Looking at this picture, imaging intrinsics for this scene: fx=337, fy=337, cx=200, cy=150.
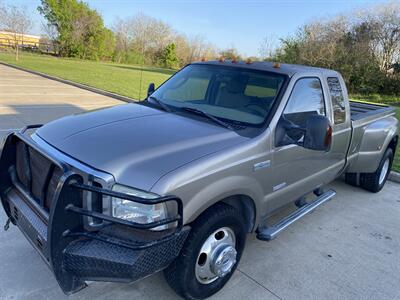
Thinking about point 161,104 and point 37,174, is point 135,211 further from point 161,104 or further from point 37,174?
point 161,104

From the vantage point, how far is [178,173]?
214 centimetres

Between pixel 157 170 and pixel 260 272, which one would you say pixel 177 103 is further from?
pixel 260 272

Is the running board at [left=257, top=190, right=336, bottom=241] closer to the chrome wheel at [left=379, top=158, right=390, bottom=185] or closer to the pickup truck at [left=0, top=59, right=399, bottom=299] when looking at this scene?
the pickup truck at [left=0, top=59, right=399, bottom=299]

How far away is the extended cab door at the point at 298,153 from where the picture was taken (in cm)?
297

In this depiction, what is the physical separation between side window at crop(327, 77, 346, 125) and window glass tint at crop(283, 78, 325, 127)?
11.1 inches

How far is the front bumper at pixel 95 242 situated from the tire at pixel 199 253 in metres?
0.15

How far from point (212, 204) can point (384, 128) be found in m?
3.66

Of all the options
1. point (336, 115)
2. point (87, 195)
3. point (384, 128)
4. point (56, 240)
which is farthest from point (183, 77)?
point (384, 128)

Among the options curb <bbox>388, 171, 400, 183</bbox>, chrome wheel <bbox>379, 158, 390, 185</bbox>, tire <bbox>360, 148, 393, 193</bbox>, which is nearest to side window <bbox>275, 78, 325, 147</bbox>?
tire <bbox>360, 148, 393, 193</bbox>

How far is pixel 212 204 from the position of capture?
241 cm

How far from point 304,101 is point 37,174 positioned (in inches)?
98.4

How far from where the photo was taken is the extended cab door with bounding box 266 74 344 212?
297 cm

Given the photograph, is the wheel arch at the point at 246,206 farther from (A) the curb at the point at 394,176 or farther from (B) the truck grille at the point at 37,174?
(A) the curb at the point at 394,176

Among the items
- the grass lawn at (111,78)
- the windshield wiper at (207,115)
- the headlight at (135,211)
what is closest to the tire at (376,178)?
the grass lawn at (111,78)
